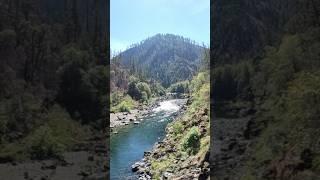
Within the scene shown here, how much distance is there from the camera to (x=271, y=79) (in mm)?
21609

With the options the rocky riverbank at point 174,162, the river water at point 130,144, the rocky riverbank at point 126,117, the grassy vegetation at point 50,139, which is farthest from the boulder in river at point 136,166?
the rocky riverbank at point 126,117

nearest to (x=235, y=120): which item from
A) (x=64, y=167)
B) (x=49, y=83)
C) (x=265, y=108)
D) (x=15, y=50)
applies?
(x=265, y=108)

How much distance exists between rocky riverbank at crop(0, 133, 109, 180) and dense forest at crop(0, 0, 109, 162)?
493mm

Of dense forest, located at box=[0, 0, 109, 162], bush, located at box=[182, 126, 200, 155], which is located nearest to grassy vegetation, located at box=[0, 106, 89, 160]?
dense forest, located at box=[0, 0, 109, 162]

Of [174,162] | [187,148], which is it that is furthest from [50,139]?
[187,148]

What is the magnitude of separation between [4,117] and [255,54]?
12888 millimetres

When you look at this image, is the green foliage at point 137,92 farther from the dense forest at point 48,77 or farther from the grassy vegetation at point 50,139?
the grassy vegetation at point 50,139

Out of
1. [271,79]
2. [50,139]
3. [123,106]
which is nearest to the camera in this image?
[271,79]

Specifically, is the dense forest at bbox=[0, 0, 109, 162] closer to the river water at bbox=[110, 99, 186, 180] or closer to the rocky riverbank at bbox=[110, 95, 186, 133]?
the river water at bbox=[110, 99, 186, 180]

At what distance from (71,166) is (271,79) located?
1039cm

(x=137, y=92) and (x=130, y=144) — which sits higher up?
(x=137, y=92)

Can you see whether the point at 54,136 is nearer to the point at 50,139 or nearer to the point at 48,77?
the point at 50,139

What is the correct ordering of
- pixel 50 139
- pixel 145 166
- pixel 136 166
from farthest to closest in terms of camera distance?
pixel 136 166, pixel 145 166, pixel 50 139

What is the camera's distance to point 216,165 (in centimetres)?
2166
